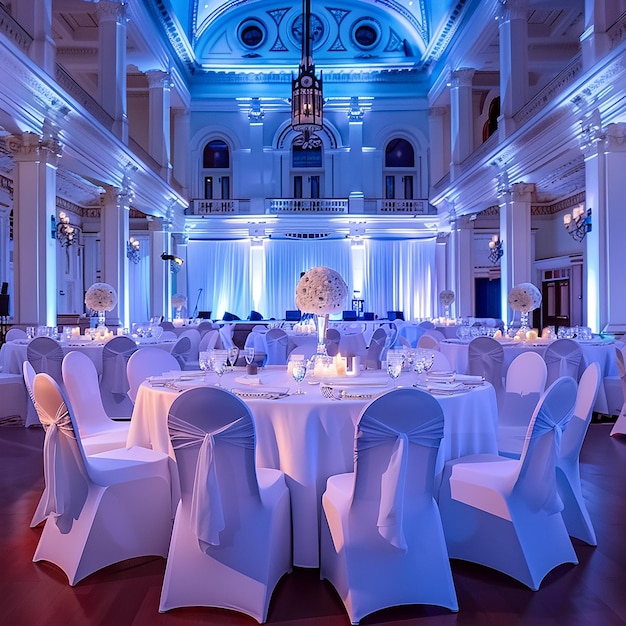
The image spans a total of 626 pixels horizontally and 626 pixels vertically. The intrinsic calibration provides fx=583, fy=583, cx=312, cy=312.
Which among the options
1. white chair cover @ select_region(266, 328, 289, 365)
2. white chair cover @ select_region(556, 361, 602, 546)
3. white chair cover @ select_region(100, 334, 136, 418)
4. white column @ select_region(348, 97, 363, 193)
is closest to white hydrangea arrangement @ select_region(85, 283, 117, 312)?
white chair cover @ select_region(100, 334, 136, 418)

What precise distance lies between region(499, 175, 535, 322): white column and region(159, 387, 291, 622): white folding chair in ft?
33.8

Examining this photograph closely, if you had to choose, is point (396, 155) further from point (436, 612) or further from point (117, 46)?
point (436, 612)

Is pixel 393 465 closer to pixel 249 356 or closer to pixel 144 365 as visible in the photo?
pixel 249 356

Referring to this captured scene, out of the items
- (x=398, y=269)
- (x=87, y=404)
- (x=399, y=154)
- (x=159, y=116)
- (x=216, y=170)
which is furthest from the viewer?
(x=399, y=154)

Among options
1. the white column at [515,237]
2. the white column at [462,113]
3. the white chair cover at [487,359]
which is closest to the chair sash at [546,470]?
the white chair cover at [487,359]

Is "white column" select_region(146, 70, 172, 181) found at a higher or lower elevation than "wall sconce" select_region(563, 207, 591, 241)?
higher

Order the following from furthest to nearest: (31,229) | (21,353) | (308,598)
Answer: (31,229), (21,353), (308,598)

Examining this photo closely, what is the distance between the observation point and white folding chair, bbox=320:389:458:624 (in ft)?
7.91

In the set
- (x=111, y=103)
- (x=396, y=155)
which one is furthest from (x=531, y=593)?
(x=396, y=155)

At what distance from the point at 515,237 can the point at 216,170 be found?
11172 mm

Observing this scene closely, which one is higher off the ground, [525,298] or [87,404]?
[525,298]

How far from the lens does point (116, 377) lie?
6.03 m

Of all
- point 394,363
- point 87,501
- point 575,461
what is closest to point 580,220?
point 575,461

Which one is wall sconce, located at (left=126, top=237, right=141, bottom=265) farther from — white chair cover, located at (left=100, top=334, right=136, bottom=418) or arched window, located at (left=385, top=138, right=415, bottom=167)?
white chair cover, located at (left=100, top=334, right=136, bottom=418)
